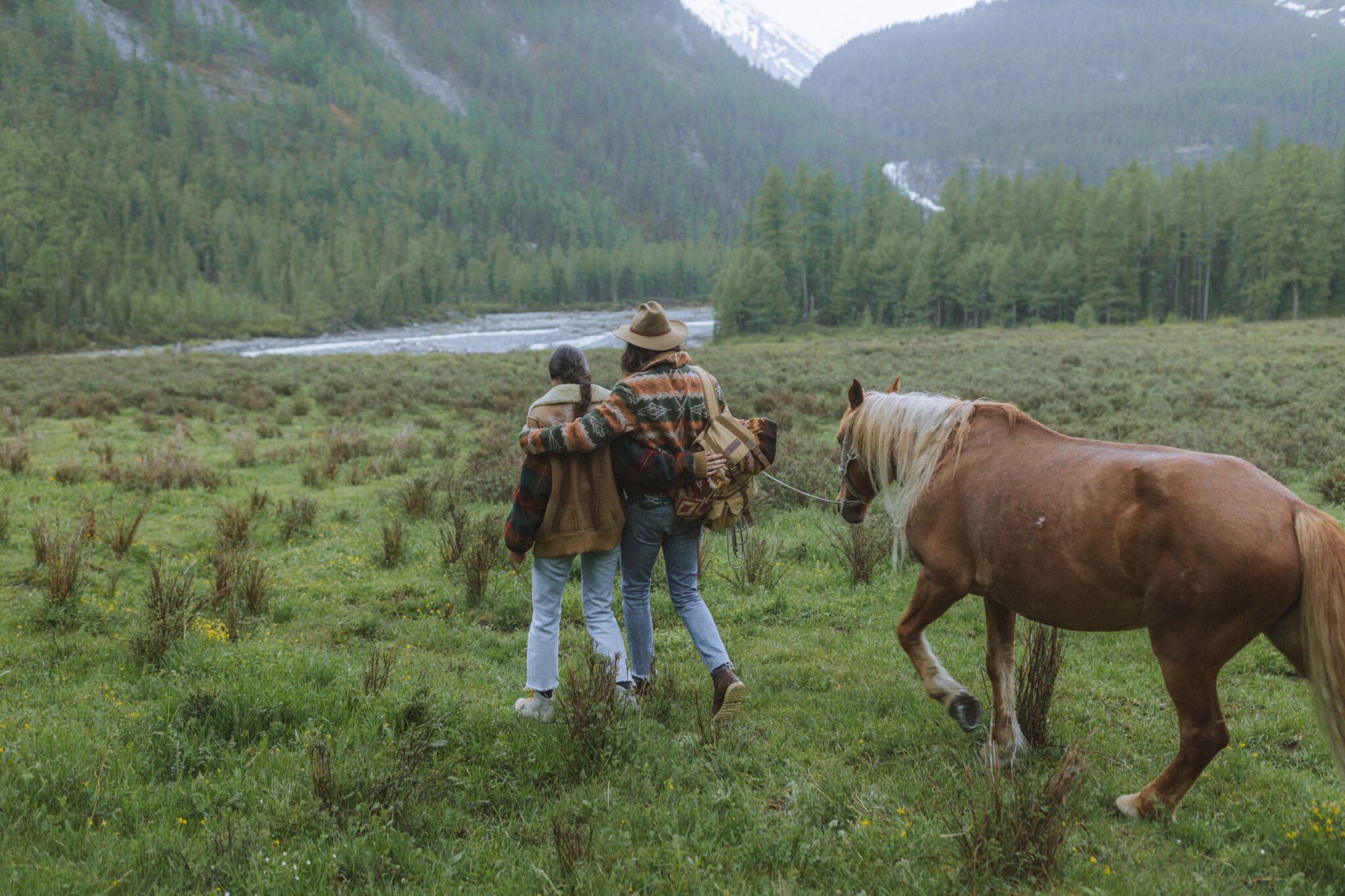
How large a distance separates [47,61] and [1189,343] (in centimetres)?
15370

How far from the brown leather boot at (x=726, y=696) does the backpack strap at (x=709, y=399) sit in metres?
1.36

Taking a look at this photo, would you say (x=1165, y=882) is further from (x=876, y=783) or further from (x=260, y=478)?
(x=260, y=478)

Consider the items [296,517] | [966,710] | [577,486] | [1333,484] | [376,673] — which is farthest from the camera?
[1333,484]

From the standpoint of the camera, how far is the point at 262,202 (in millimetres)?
105812

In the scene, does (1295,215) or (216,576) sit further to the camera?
(1295,215)

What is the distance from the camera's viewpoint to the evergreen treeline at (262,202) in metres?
68.6

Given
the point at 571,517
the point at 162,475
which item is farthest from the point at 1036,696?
the point at 162,475

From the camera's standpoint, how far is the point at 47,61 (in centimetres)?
11588

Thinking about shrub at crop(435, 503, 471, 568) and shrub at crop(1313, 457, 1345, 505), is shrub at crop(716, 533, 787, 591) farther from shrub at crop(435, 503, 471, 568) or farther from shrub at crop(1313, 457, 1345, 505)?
shrub at crop(1313, 457, 1345, 505)

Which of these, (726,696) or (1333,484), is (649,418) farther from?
(1333,484)

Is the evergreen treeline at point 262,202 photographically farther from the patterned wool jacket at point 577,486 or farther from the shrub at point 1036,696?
the shrub at point 1036,696

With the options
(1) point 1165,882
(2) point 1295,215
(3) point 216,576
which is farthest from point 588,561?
(2) point 1295,215

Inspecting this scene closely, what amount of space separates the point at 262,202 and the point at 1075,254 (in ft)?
333

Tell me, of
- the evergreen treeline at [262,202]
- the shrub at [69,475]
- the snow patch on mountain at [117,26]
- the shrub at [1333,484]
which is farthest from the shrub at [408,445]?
the snow patch on mountain at [117,26]
